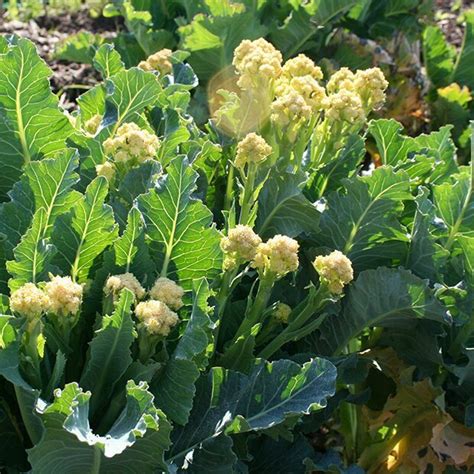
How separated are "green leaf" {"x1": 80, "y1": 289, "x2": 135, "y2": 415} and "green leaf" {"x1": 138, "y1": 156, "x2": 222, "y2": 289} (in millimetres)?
270

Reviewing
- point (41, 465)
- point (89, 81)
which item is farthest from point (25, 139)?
point (89, 81)

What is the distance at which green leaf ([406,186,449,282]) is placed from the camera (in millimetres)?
2002

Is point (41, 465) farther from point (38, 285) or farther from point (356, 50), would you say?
point (356, 50)

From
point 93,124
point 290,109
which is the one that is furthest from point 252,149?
point 93,124

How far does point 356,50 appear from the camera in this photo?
366cm

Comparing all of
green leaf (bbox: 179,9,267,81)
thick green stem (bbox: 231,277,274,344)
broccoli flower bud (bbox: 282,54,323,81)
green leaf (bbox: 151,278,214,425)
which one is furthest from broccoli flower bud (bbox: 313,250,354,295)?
green leaf (bbox: 179,9,267,81)

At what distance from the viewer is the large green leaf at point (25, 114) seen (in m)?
1.91

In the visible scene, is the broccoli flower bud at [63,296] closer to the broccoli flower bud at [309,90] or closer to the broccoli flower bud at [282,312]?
the broccoli flower bud at [282,312]

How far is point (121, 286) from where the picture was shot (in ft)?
5.26

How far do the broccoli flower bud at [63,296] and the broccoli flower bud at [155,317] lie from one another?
0.39 ft

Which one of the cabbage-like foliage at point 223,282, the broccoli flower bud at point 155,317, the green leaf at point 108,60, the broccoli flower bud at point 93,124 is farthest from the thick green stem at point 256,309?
the green leaf at point 108,60

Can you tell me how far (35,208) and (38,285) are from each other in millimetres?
245

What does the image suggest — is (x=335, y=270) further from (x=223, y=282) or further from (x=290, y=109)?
(x=290, y=109)

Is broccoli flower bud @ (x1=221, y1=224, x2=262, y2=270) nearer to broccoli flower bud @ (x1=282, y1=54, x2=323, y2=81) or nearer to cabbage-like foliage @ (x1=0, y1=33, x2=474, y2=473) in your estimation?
cabbage-like foliage @ (x1=0, y1=33, x2=474, y2=473)
